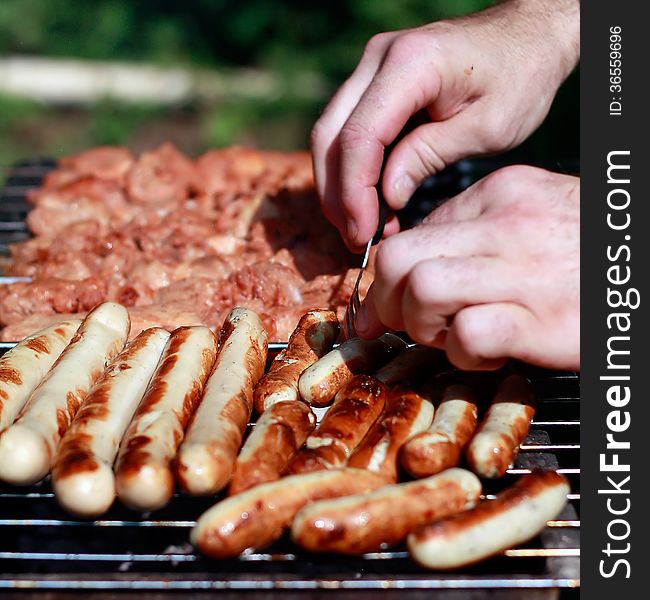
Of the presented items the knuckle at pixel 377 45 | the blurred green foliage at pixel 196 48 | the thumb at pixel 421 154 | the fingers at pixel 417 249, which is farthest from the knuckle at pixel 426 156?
the blurred green foliage at pixel 196 48

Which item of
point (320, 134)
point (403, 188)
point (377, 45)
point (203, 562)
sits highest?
point (377, 45)

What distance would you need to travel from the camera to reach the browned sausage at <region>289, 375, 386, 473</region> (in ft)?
9.20

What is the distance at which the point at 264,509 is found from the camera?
257cm

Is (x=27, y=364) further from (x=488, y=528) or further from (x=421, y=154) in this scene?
(x=421, y=154)

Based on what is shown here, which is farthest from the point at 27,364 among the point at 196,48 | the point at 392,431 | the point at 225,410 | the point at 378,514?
the point at 196,48

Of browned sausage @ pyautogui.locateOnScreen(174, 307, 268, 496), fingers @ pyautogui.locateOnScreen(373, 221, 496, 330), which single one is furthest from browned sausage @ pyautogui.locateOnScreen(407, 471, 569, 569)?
fingers @ pyautogui.locateOnScreen(373, 221, 496, 330)

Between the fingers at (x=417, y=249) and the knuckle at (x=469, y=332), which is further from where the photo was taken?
the fingers at (x=417, y=249)

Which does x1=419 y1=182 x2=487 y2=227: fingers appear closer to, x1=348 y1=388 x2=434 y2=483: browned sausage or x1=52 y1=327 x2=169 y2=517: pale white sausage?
x1=348 y1=388 x2=434 y2=483: browned sausage

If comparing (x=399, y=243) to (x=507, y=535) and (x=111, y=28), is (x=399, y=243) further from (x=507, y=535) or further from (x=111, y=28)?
(x=111, y=28)

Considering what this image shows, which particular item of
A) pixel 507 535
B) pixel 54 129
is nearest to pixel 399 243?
pixel 507 535

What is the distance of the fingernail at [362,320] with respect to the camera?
3293 mm

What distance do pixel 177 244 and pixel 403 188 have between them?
147 centimetres

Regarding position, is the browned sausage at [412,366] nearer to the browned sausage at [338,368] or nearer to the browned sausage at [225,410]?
the browned sausage at [338,368]

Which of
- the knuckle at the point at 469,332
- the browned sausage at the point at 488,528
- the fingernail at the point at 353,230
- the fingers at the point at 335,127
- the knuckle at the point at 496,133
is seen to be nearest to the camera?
the browned sausage at the point at 488,528
